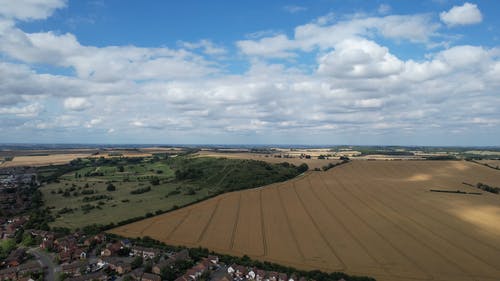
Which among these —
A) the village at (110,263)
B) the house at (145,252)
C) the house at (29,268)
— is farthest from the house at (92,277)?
the house at (29,268)

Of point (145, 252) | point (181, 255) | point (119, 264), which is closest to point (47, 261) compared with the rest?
point (119, 264)

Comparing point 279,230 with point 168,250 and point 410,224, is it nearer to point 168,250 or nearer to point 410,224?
point 168,250

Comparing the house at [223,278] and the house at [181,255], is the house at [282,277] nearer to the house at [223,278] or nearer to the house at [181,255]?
the house at [223,278]

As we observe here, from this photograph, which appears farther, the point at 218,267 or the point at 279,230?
the point at 279,230

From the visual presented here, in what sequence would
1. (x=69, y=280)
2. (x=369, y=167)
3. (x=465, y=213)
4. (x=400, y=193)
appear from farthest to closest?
(x=369, y=167), (x=400, y=193), (x=465, y=213), (x=69, y=280)

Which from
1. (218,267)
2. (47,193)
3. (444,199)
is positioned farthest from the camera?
(47,193)

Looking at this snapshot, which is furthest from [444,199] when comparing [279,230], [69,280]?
[69,280]

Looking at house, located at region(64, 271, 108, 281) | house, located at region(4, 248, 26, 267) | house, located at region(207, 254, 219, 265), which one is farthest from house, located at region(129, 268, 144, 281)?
house, located at region(4, 248, 26, 267)

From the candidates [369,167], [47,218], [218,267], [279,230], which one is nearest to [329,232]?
[279,230]
